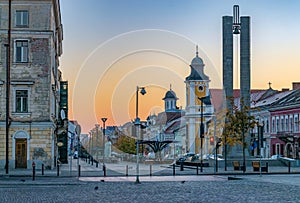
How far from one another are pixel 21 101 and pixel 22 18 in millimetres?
6831

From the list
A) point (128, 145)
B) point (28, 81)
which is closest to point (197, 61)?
point (128, 145)

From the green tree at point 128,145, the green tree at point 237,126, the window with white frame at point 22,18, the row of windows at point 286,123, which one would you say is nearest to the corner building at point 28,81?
the window with white frame at point 22,18

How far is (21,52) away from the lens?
185ft

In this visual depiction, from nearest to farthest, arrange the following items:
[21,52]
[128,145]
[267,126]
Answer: [21,52], [267,126], [128,145]

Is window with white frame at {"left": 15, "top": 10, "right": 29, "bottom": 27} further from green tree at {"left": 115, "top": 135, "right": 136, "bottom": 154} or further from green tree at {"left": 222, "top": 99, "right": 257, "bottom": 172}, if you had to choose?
green tree at {"left": 115, "top": 135, "right": 136, "bottom": 154}

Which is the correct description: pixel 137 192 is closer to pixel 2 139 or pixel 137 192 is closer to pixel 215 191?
pixel 215 191

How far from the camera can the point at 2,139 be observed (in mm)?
55719

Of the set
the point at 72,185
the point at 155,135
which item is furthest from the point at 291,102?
the point at 72,185

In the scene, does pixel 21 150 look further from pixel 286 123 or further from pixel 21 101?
pixel 286 123

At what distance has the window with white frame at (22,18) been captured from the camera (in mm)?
56281

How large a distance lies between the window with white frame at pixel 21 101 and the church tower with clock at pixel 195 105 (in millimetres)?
35128

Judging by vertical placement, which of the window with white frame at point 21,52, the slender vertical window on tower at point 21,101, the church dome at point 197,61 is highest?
the church dome at point 197,61

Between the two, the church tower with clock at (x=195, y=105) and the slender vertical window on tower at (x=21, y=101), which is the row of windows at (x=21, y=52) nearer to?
the slender vertical window on tower at (x=21, y=101)

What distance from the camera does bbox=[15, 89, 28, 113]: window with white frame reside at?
5606cm
